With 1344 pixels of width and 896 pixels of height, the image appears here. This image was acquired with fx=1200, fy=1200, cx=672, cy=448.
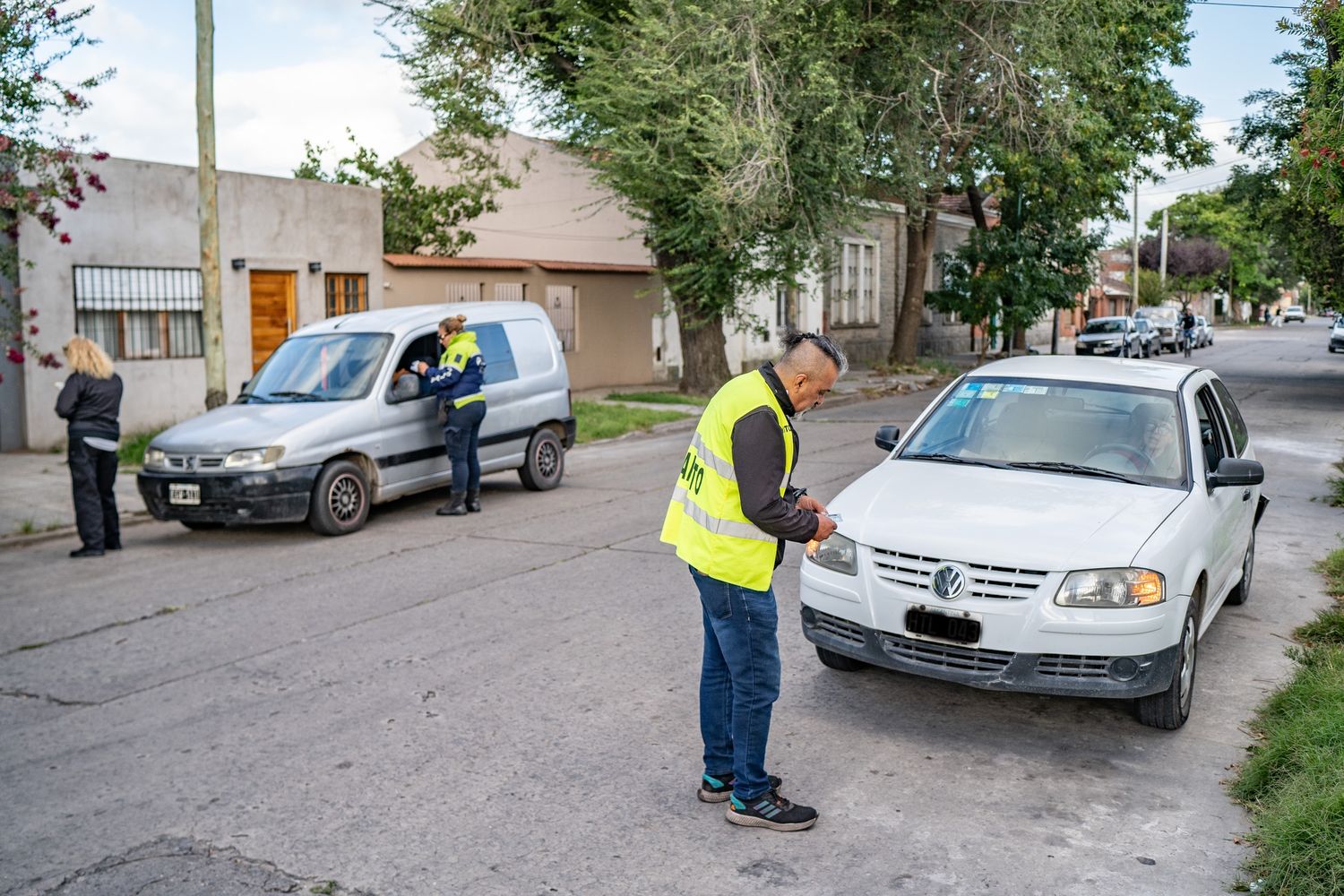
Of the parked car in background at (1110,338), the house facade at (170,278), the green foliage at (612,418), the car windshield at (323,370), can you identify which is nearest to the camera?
the car windshield at (323,370)

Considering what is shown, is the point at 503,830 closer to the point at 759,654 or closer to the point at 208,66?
the point at 759,654

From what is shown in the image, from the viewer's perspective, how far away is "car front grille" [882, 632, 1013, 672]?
16.7 feet

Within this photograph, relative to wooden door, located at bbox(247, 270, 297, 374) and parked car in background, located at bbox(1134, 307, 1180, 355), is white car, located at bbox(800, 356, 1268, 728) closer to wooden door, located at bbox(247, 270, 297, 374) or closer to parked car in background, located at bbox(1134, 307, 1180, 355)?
wooden door, located at bbox(247, 270, 297, 374)

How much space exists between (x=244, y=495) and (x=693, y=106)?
37.4 feet

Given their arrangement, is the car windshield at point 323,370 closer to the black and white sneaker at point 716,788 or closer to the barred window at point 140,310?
the barred window at point 140,310

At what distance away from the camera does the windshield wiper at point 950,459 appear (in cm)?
639

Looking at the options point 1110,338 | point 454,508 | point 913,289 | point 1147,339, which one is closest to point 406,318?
point 454,508

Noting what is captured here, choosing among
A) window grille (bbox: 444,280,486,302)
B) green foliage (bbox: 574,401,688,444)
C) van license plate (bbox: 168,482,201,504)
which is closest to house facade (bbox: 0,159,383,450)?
window grille (bbox: 444,280,486,302)

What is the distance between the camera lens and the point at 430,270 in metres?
22.1

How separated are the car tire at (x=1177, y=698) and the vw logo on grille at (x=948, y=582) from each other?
39.1 inches

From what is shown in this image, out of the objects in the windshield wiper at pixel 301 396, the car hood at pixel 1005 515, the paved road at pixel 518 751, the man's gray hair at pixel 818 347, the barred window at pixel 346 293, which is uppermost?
the barred window at pixel 346 293

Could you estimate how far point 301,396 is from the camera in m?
11.1

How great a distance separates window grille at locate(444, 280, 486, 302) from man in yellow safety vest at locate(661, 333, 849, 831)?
18521mm

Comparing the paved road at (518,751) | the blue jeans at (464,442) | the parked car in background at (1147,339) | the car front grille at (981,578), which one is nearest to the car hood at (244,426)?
the blue jeans at (464,442)
